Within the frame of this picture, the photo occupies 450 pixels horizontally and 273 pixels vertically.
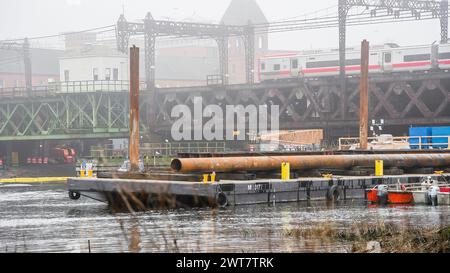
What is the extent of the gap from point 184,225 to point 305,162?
41.2ft

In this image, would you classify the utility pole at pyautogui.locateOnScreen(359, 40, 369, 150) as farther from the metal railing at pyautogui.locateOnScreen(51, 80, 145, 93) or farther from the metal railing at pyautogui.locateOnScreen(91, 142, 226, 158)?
the metal railing at pyautogui.locateOnScreen(51, 80, 145, 93)

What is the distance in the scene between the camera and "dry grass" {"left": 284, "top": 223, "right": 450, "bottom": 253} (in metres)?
22.0

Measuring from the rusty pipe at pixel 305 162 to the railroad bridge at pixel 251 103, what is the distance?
21.7 meters

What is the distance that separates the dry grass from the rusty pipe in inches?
421

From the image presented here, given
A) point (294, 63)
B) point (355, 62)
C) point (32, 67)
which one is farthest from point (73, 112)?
point (32, 67)

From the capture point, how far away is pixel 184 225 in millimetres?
33562

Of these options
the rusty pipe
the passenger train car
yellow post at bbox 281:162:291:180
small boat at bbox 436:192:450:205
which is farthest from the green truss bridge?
small boat at bbox 436:192:450:205

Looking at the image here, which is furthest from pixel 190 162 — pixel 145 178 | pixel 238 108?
pixel 238 108

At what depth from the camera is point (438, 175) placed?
157 feet

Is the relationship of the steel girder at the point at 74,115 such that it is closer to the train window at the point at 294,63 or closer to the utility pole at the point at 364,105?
the train window at the point at 294,63

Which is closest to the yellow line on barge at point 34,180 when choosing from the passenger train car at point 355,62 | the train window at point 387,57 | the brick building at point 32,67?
the passenger train car at point 355,62

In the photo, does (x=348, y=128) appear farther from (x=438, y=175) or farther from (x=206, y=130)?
(x=438, y=175)

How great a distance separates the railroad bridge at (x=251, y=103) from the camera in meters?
73.5
